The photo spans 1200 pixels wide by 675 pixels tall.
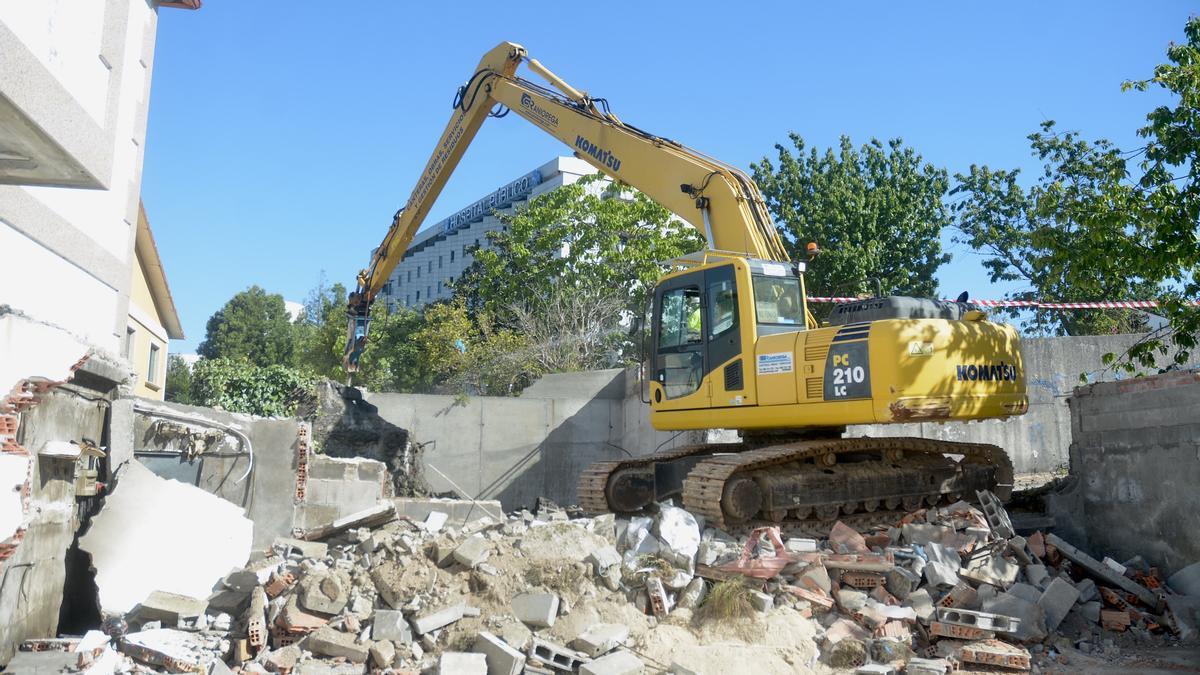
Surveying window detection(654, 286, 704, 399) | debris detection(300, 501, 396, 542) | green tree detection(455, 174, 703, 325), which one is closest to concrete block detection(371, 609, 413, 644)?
debris detection(300, 501, 396, 542)

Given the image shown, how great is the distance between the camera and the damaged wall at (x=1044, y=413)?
14.5m

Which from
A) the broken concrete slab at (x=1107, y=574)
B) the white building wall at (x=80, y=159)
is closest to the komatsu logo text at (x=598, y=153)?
the white building wall at (x=80, y=159)

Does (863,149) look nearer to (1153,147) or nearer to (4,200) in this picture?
(1153,147)

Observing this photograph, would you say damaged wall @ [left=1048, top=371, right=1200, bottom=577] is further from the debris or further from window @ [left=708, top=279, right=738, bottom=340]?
the debris

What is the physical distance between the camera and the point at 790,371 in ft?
29.4

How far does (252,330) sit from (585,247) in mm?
33513

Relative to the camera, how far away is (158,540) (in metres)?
8.16

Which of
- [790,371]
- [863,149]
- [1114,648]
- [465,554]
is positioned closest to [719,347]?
[790,371]

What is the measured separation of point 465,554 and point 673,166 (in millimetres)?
5619

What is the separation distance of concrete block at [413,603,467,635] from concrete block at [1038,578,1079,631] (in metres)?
4.69

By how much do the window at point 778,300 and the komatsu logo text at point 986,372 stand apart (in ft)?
5.63

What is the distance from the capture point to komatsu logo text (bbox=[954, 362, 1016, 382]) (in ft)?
28.6


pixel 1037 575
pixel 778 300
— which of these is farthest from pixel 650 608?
pixel 778 300

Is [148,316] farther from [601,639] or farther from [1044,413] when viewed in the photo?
[1044,413]
